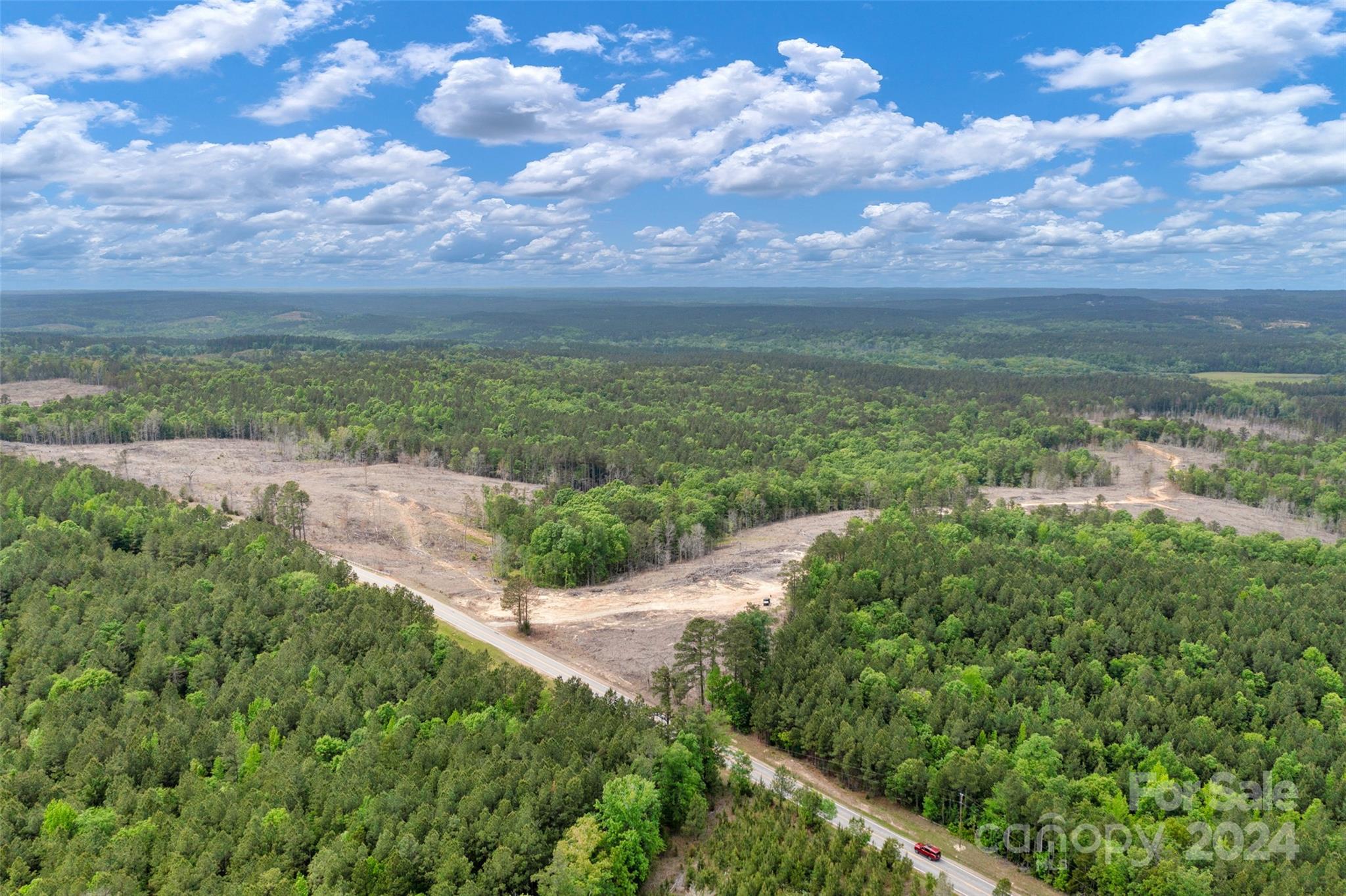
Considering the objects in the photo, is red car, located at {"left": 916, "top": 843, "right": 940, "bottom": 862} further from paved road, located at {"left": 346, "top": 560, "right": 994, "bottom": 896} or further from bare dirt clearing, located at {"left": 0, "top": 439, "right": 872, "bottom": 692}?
bare dirt clearing, located at {"left": 0, "top": 439, "right": 872, "bottom": 692}

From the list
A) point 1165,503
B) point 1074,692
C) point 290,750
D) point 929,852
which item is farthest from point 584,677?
point 1165,503

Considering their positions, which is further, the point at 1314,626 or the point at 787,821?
the point at 1314,626

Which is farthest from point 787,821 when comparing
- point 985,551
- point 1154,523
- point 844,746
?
point 1154,523

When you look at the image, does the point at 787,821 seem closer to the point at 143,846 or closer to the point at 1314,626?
the point at 143,846

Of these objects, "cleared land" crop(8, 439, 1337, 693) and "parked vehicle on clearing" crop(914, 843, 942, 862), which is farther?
"cleared land" crop(8, 439, 1337, 693)

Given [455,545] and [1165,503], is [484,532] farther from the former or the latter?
[1165,503]

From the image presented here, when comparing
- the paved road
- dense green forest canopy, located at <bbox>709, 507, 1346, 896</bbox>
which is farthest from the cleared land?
dense green forest canopy, located at <bbox>709, 507, 1346, 896</bbox>

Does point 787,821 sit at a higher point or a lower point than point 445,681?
lower

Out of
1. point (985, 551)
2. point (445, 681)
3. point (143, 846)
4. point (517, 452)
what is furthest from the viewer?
point (517, 452)
